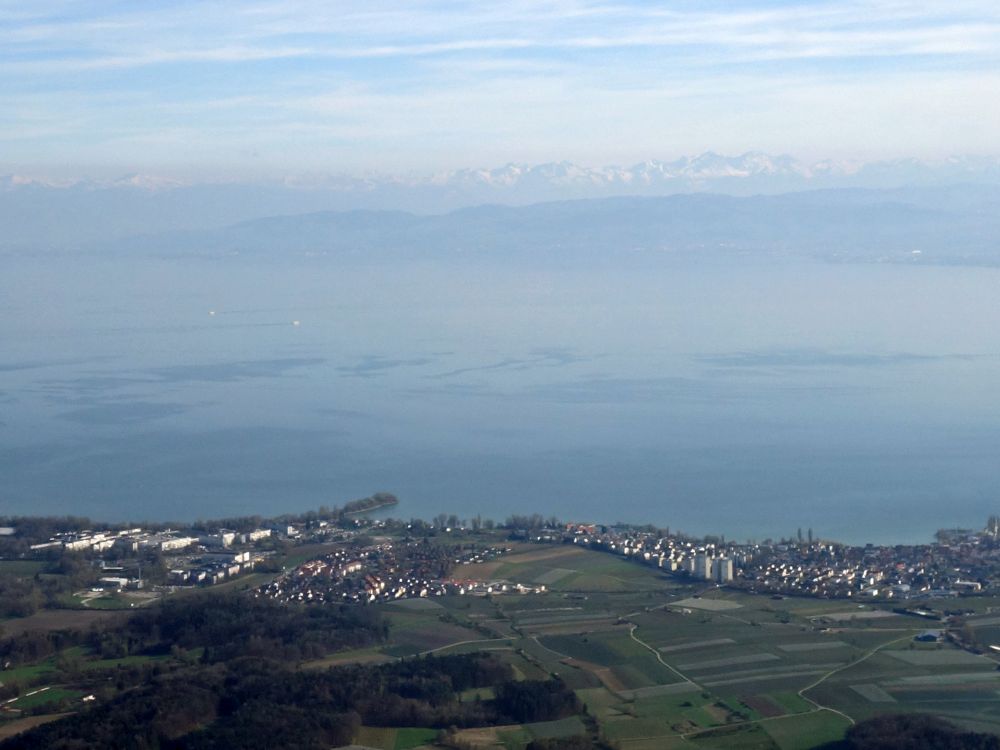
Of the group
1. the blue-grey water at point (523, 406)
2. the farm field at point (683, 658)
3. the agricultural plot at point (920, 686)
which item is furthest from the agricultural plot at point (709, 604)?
the blue-grey water at point (523, 406)

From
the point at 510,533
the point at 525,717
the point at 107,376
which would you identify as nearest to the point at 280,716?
the point at 525,717

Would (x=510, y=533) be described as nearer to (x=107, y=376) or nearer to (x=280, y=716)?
(x=280, y=716)

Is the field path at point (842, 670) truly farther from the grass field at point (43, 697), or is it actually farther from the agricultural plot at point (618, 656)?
the grass field at point (43, 697)

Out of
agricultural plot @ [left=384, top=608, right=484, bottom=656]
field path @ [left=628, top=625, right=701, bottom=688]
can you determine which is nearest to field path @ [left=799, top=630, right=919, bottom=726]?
field path @ [left=628, top=625, right=701, bottom=688]

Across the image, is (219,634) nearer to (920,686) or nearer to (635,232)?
(920,686)

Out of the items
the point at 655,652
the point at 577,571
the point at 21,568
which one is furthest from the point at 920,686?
the point at 21,568

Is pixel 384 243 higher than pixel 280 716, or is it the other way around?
pixel 384 243
